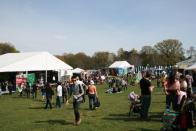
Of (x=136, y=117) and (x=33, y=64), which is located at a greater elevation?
(x=33, y=64)

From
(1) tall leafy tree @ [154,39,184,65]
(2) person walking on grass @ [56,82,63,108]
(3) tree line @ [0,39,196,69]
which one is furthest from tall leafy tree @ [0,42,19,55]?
(2) person walking on grass @ [56,82,63,108]

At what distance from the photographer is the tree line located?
3268 inches

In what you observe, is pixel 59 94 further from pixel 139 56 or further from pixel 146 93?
pixel 139 56

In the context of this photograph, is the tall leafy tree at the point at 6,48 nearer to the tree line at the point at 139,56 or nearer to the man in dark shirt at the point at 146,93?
the tree line at the point at 139,56

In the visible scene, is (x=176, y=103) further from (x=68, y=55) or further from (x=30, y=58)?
(x=68, y=55)

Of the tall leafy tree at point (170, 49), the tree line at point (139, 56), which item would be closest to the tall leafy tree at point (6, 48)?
the tree line at point (139, 56)

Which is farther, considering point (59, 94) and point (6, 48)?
point (6, 48)

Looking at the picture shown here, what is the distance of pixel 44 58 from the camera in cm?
4000

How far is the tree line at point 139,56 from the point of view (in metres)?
83.0

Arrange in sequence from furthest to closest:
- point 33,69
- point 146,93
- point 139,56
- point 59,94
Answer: point 139,56 → point 33,69 → point 59,94 → point 146,93

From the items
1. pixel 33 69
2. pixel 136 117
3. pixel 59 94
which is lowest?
pixel 136 117

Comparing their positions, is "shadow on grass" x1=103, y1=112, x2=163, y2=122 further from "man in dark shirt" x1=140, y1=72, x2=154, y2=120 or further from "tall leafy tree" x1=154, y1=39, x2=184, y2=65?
"tall leafy tree" x1=154, y1=39, x2=184, y2=65

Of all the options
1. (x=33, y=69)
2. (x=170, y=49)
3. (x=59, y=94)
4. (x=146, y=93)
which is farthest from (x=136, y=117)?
(x=170, y=49)

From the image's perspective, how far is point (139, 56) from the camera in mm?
98562
